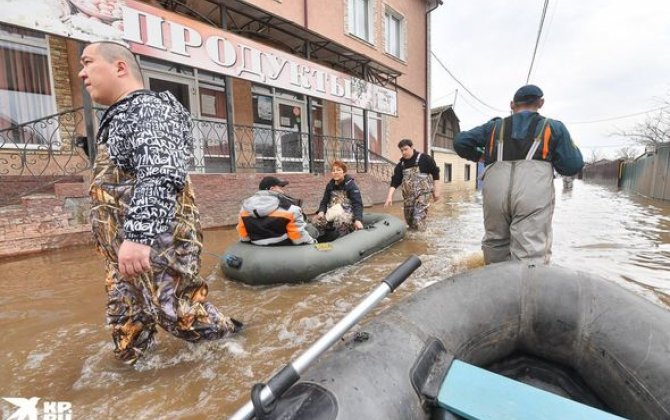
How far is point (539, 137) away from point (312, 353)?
2.24 metres

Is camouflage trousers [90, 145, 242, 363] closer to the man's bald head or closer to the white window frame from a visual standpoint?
the man's bald head

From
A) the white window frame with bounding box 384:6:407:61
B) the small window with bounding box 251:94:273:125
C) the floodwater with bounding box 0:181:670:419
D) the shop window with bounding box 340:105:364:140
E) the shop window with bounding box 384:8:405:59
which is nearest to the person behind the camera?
the floodwater with bounding box 0:181:670:419

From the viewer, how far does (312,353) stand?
→ 3.88ft

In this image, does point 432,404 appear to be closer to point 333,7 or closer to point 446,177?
point 333,7

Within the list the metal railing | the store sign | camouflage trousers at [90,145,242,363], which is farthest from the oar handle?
the store sign

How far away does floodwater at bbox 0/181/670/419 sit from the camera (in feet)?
6.18

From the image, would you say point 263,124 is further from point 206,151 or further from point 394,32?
point 394,32

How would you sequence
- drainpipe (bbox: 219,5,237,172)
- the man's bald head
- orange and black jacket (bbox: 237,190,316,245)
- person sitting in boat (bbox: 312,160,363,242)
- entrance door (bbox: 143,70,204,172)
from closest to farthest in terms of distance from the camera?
the man's bald head < orange and black jacket (bbox: 237,190,316,245) < person sitting in boat (bbox: 312,160,363,242) < drainpipe (bbox: 219,5,237,172) < entrance door (bbox: 143,70,204,172)

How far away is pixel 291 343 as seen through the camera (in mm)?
2424

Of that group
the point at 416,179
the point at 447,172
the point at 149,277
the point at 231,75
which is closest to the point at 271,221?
the point at 149,277

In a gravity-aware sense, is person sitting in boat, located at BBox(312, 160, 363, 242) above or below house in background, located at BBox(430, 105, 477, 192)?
below

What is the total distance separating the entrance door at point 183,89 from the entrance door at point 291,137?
2.29 m

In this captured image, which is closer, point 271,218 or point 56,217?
point 271,218

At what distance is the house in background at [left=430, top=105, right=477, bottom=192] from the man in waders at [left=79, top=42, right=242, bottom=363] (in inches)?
797
